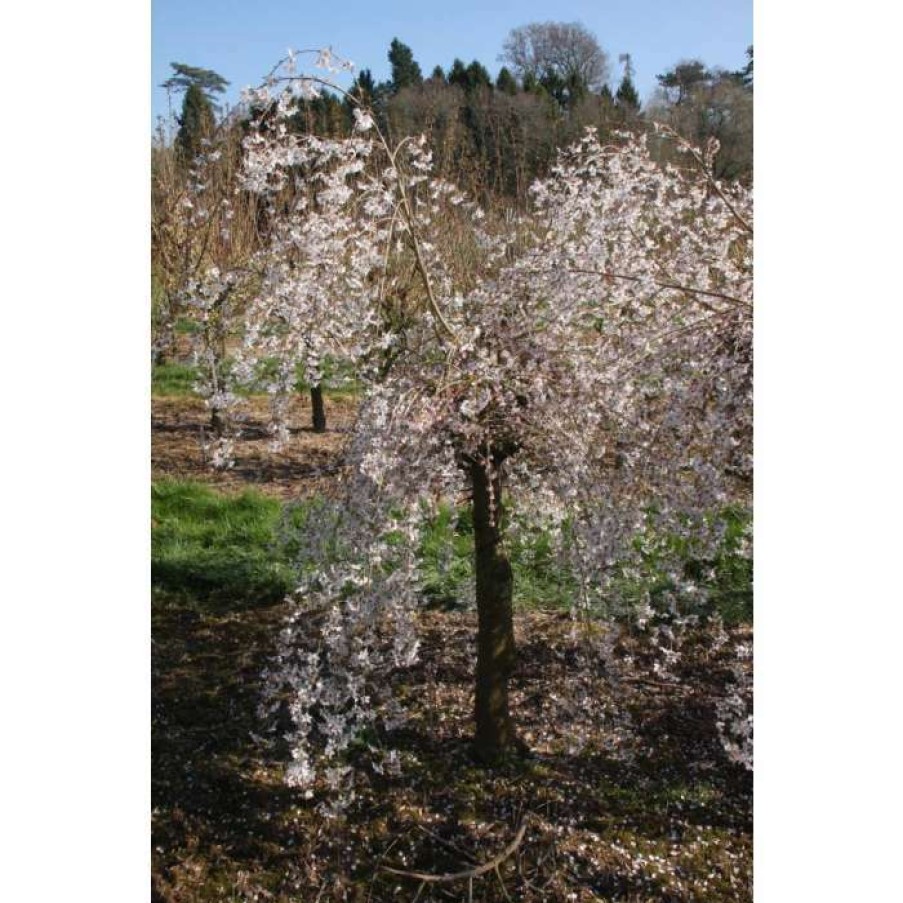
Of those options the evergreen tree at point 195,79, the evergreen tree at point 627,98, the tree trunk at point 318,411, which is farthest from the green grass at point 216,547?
the evergreen tree at point 627,98

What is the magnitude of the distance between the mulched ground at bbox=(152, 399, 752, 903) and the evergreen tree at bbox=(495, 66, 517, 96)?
137 centimetres

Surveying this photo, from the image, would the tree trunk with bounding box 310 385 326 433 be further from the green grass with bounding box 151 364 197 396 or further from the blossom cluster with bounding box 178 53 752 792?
the blossom cluster with bounding box 178 53 752 792

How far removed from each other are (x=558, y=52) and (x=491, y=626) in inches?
58.8

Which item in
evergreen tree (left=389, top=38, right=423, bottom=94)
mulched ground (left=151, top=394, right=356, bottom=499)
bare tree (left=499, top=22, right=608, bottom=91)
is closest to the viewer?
bare tree (left=499, top=22, right=608, bottom=91)

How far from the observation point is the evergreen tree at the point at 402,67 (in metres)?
2.23

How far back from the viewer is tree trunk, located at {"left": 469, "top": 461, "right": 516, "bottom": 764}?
184 cm

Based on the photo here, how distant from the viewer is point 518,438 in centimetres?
167

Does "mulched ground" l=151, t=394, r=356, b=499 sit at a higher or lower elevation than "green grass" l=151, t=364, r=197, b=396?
lower

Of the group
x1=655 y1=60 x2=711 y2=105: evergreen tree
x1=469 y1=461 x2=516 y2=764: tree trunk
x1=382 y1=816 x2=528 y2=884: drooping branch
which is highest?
x1=655 y1=60 x2=711 y2=105: evergreen tree

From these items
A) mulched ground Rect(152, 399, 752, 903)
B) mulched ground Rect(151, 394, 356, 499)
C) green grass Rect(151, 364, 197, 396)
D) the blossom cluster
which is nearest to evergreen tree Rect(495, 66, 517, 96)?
the blossom cluster
